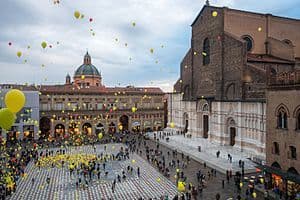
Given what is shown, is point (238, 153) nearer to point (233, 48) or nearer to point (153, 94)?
point (233, 48)

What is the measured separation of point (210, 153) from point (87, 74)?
145ft

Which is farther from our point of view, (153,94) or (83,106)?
(153,94)

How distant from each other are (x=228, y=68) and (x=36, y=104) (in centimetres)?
3176

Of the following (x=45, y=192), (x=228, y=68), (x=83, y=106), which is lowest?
(x=45, y=192)

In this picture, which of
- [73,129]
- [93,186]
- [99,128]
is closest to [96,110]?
[99,128]

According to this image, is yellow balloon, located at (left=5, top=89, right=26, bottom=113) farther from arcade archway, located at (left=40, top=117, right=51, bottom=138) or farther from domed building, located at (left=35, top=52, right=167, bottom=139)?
arcade archway, located at (left=40, top=117, right=51, bottom=138)

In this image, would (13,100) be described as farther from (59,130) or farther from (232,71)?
(59,130)

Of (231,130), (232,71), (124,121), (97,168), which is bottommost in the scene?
(97,168)

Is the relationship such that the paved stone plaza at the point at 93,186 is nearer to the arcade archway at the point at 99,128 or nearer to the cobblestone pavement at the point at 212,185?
the cobblestone pavement at the point at 212,185

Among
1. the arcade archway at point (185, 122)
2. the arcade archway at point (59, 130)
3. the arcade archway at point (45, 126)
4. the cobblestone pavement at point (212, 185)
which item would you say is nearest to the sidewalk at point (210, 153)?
the cobblestone pavement at point (212, 185)

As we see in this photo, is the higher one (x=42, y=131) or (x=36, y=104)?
(x=36, y=104)

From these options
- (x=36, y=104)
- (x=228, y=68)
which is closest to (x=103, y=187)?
(x=228, y=68)

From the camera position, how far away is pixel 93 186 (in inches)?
884

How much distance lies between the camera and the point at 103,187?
22.2 m
